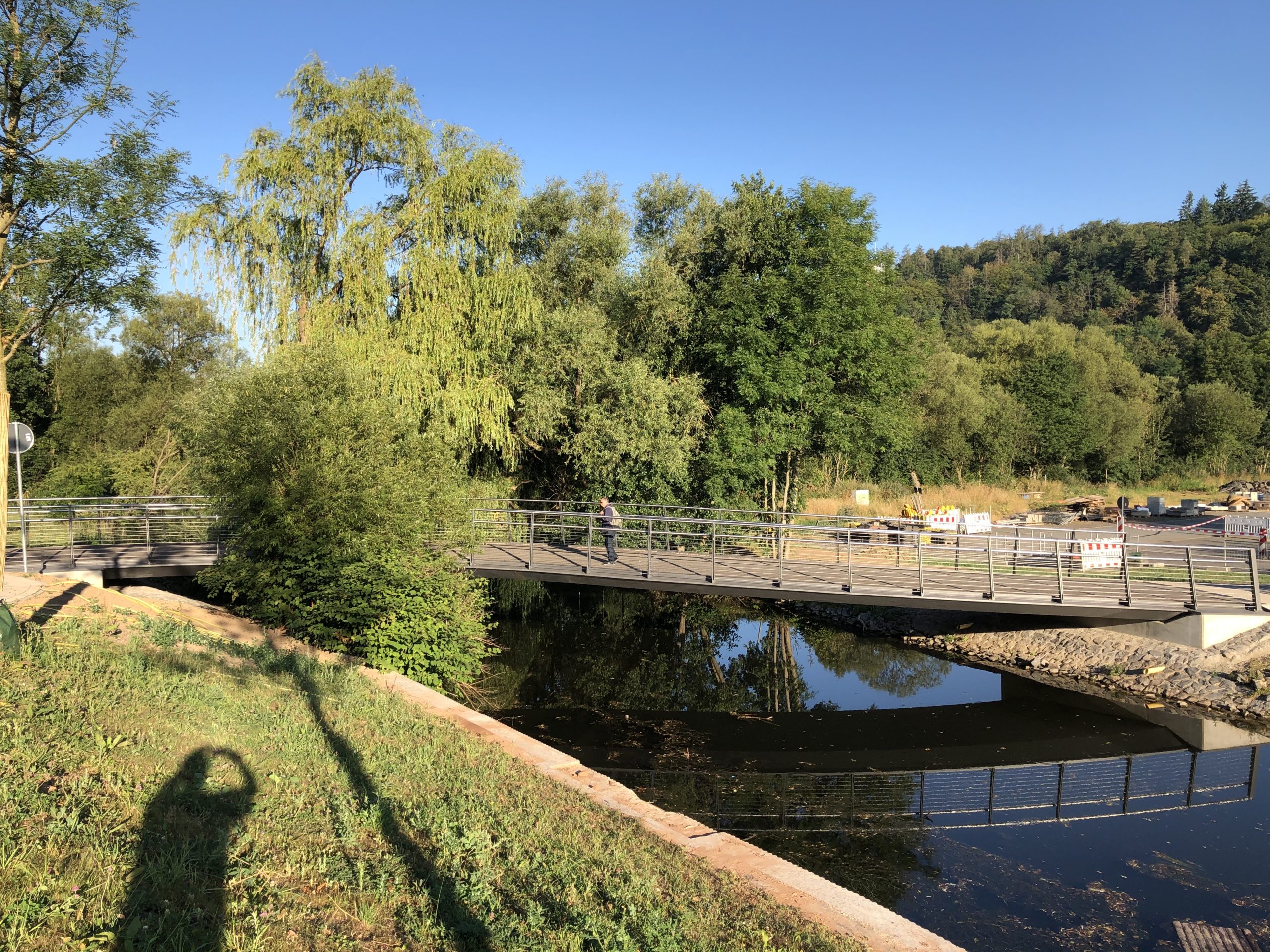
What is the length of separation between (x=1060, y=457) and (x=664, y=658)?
42.4 meters

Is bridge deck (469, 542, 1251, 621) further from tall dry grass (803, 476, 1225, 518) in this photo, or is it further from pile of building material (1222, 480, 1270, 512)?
pile of building material (1222, 480, 1270, 512)

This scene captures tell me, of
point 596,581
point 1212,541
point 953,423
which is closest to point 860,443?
point 1212,541

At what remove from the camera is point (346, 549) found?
1315 centimetres

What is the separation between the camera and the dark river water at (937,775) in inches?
324

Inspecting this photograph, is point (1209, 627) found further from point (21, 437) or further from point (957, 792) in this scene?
point (21, 437)

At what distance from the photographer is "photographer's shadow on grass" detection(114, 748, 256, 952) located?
12.8ft

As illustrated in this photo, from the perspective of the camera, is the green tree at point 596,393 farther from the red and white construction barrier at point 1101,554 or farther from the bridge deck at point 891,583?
the red and white construction barrier at point 1101,554

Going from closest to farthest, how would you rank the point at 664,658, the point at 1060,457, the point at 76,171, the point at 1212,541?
the point at 76,171 → the point at 664,658 → the point at 1212,541 → the point at 1060,457

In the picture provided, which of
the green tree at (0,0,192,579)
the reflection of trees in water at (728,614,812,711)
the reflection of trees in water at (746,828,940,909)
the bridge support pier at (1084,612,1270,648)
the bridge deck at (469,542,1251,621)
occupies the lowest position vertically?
the reflection of trees in water at (728,614,812,711)

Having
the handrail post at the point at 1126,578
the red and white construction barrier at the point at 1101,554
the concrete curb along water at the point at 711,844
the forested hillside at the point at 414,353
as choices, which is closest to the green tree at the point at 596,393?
the forested hillside at the point at 414,353

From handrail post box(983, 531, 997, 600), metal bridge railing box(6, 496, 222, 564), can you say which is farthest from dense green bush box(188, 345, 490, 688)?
handrail post box(983, 531, 997, 600)

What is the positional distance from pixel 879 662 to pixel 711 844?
1269cm

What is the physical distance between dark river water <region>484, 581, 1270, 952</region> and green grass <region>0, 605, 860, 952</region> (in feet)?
12.1

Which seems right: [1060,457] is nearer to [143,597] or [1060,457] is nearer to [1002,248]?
[143,597]
